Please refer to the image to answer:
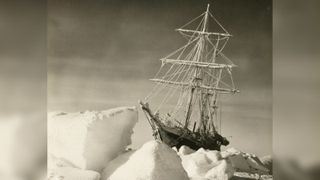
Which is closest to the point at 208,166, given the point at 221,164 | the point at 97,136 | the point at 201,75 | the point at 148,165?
the point at 221,164

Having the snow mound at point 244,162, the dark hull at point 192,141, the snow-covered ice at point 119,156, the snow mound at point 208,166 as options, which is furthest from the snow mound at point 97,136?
the snow mound at point 244,162

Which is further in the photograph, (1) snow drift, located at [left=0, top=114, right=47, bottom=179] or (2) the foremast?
(1) snow drift, located at [left=0, top=114, right=47, bottom=179]

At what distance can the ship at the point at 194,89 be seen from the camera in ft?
6.21

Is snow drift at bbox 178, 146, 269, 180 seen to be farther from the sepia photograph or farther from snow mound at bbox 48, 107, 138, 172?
snow mound at bbox 48, 107, 138, 172

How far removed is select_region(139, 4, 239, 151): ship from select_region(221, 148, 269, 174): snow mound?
0.05 metres

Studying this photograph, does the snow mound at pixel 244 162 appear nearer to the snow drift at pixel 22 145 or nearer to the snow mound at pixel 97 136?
the snow mound at pixel 97 136

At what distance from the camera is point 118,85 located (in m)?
1.97

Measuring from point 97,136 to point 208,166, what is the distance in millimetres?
448

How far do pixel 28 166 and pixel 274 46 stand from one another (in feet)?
3.73

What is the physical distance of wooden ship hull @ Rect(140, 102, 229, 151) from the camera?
6.18 ft

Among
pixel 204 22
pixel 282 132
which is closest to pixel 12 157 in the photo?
pixel 204 22

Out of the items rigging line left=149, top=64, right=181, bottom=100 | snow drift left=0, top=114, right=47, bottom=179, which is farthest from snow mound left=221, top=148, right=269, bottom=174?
snow drift left=0, top=114, right=47, bottom=179

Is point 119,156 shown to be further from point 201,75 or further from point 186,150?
point 201,75

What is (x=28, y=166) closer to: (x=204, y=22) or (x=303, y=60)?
(x=204, y=22)
